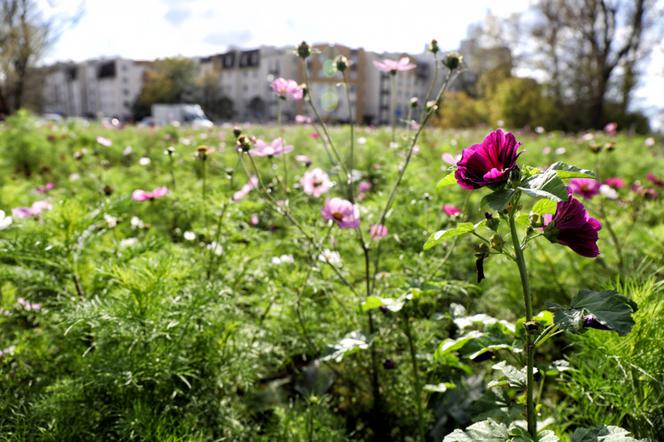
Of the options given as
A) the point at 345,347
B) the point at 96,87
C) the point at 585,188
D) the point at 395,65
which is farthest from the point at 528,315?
the point at 96,87

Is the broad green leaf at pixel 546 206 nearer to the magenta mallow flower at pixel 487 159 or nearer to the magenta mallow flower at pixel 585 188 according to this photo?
the magenta mallow flower at pixel 487 159

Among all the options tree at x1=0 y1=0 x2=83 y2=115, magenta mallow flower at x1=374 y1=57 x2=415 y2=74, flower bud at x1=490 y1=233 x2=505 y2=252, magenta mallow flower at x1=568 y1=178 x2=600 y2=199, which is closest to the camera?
flower bud at x1=490 y1=233 x2=505 y2=252

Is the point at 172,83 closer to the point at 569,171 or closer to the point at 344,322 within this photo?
the point at 344,322

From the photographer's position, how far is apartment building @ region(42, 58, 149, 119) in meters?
52.8

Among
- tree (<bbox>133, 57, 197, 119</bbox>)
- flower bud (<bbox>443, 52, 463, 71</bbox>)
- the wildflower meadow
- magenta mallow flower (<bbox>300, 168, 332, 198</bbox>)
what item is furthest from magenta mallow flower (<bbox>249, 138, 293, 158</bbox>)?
tree (<bbox>133, 57, 197, 119</bbox>)

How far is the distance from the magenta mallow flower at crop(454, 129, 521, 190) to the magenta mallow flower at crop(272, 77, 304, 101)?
944mm

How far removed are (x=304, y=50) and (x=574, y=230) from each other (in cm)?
107

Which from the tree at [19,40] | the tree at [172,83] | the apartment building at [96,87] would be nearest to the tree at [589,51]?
the tree at [19,40]

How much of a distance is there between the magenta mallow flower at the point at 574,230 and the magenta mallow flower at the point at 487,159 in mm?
109

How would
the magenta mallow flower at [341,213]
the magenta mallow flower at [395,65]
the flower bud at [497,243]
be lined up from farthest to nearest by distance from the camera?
the magenta mallow flower at [395,65]
the magenta mallow flower at [341,213]
the flower bud at [497,243]

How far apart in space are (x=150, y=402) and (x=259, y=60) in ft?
156

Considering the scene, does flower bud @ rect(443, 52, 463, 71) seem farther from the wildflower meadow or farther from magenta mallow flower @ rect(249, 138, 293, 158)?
magenta mallow flower @ rect(249, 138, 293, 158)

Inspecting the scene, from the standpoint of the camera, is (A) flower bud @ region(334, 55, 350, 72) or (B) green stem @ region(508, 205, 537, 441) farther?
(A) flower bud @ region(334, 55, 350, 72)

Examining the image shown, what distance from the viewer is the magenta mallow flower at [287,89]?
5.05 feet
